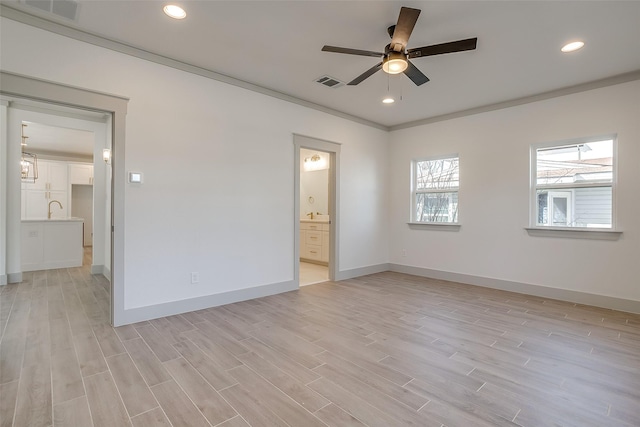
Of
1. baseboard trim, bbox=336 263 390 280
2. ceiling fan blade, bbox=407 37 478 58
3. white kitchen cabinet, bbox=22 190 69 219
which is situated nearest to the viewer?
ceiling fan blade, bbox=407 37 478 58

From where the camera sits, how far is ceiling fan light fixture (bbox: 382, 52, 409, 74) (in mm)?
2717

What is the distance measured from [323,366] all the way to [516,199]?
399 centimetres

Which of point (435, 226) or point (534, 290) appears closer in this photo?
point (534, 290)

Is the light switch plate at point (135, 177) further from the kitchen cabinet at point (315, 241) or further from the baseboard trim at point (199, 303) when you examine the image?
the kitchen cabinet at point (315, 241)

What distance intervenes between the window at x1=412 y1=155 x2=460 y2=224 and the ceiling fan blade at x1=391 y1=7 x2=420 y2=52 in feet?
10.6

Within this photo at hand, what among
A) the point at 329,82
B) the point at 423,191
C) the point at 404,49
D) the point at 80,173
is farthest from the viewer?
the point at 80,173

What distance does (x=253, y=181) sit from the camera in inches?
163

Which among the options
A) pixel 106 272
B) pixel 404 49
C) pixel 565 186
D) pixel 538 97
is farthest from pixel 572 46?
pixel 106 272

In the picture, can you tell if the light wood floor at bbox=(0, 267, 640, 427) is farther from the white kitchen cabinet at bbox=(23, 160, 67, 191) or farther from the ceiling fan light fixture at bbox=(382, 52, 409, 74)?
the white kitchen cabinet at bbox=(23, 160, 67, 191)

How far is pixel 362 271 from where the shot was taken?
225 inches

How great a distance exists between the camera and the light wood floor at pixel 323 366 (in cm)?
179


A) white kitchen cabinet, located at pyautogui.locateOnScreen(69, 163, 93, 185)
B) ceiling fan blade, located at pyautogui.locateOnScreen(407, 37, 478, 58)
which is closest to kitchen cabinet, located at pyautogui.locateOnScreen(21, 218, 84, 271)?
white kitchen cabinet, located at pyautogui.locateOnScreen(69, 163, 93, 185)

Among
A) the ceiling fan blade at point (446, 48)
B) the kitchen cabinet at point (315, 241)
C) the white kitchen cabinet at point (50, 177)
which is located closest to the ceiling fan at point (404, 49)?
the ceiling fan blade at point (446, 48)

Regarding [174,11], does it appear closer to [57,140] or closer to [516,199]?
[516,199]
